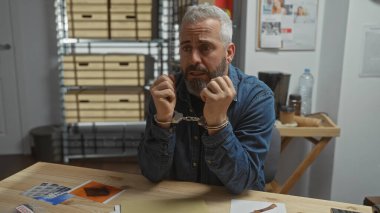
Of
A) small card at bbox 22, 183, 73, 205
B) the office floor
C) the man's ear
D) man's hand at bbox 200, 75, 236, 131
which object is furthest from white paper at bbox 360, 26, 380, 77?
the office floor

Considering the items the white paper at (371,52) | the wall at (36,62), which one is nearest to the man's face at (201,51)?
the white paper at (371,52)

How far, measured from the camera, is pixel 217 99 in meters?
0.89

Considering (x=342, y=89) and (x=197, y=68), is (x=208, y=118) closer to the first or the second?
(x=197, y=68)

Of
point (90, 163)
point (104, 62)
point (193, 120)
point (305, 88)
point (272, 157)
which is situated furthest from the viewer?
point (90, 163)

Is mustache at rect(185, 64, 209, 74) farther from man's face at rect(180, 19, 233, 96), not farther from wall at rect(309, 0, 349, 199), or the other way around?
wall at rect(309, 0, 349, 199)

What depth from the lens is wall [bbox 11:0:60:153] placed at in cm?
309

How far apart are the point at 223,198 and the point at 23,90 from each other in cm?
288

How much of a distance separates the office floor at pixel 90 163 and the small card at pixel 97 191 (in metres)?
1.95

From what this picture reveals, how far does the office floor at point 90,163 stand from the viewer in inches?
117

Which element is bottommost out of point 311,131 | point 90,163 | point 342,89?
point 90,163

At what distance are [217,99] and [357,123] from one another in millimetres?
1406

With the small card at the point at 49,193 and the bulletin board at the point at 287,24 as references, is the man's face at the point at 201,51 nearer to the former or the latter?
the small card at the point at 49,193

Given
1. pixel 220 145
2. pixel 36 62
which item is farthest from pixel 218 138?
pixel 36 62

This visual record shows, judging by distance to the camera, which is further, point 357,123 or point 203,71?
point 357,123
